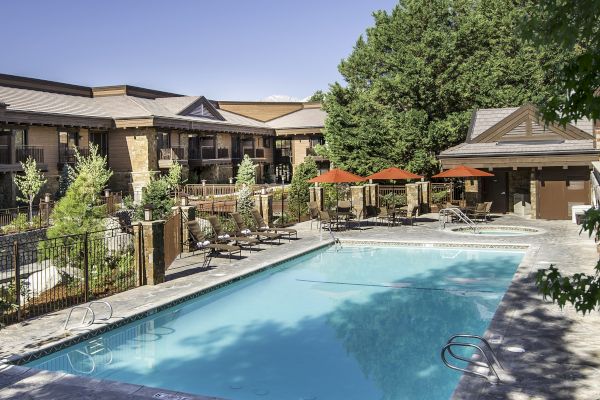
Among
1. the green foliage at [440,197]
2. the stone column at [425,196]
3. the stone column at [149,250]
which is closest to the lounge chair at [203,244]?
the stone column at [149,250]

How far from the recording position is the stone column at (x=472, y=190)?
2962 centimetres

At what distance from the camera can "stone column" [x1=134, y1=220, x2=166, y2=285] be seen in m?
13.5

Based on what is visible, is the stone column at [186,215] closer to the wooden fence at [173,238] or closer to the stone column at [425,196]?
the wooden fence at [173,238]

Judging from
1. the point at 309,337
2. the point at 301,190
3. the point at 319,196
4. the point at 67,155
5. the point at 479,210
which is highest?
the point at 67,155

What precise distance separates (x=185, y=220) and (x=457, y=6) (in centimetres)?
3335

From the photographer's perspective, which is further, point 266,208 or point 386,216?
point 386,216

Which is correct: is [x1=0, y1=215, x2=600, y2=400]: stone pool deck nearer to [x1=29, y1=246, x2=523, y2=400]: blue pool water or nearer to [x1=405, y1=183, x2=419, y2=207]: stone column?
[x1=29, y1=246, x2=523, y2=400]: blue pool water

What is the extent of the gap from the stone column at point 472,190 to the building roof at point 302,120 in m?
25.2

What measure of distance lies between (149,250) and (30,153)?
77.4 feet

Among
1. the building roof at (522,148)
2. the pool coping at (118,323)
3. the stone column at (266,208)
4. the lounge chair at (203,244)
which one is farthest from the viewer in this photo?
the building roof at (522,148)

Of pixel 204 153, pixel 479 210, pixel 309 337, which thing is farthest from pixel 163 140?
pixel 309 337

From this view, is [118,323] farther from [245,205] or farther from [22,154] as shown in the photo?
[22,154]

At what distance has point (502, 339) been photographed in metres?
8.90

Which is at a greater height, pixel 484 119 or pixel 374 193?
pixel 484 119
